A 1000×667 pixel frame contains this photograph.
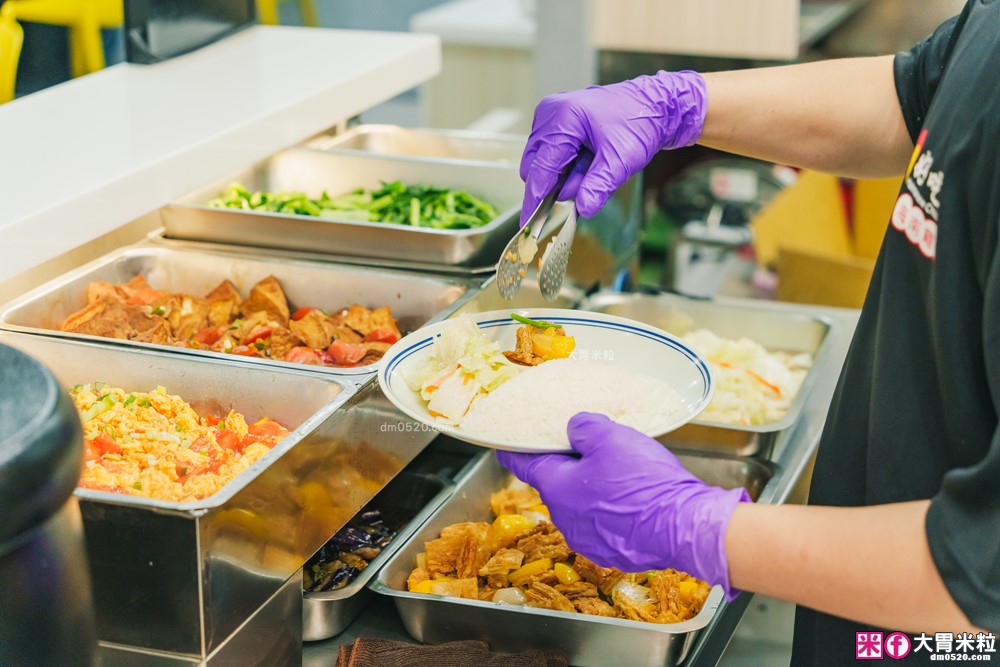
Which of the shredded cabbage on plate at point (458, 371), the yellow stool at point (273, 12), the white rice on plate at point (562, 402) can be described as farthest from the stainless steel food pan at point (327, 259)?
the yellow stool at point (273, 12)

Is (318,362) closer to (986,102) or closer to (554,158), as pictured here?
(554,158)

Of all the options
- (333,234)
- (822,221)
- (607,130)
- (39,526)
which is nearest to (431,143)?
(333,234)

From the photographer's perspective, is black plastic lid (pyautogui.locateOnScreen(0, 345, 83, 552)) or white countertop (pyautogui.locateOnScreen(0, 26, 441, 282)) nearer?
black plastic lid (pyautogui.locateOnScreen(0, 345, 83, 552))

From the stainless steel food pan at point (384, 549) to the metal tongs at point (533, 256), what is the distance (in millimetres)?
387

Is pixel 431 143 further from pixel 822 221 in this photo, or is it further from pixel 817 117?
pixel 822 221

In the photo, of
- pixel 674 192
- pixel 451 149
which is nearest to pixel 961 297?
pixel 451 149

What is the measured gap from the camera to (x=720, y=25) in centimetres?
325

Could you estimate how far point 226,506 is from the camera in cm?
111

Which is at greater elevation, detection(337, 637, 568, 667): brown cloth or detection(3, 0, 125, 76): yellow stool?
detection(3, 0, 125, 76): yellow stool

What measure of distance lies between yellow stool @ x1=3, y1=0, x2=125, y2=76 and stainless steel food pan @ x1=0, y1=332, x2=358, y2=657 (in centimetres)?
356

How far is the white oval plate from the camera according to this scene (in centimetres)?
134

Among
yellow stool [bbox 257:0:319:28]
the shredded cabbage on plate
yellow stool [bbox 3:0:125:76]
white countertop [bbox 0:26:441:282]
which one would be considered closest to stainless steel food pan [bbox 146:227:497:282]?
white countertop [bbox 0:26:441:282]

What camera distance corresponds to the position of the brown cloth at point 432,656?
1300mm

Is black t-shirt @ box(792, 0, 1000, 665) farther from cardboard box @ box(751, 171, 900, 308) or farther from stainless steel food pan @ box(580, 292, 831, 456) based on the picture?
cardboard box @ box(751, 171, 900, 308)
